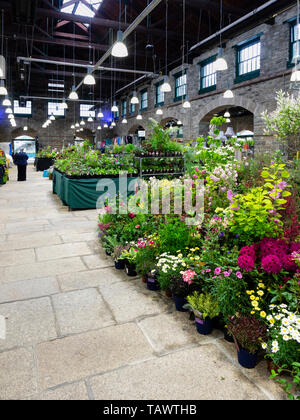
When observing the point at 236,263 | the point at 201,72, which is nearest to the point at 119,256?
the point at 236,263

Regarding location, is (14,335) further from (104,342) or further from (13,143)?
(13,143)

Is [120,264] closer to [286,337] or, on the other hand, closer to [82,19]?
[286,337]

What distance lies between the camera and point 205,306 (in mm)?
2377

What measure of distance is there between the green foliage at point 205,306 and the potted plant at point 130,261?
1.14 m

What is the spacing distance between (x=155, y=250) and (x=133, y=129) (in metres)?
20.1

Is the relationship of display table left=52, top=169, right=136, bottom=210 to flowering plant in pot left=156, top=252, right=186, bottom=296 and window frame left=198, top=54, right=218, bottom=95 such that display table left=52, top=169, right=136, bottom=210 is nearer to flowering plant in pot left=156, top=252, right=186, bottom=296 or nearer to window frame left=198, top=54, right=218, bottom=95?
flowering plant in pot left=156, top=252, right=186, bottom=296

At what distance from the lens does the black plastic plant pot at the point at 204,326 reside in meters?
2.39

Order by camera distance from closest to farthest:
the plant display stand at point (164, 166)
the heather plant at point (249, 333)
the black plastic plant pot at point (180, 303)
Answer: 1. the heather plant at point (249, 333)
2. the black plastic plant pot at point (180, 303)
3. the plant display stand at point (164, 166)

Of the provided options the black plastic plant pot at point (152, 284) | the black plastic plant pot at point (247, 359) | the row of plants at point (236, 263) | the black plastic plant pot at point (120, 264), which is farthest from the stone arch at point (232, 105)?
the black plastic plant pot at point (247, 359)

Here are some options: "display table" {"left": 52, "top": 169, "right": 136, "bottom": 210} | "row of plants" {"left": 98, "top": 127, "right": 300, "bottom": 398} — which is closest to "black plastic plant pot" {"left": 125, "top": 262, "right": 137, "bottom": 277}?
"row of plants" {"left": 98, "top": 127, "right": 300, "bottom": 398}

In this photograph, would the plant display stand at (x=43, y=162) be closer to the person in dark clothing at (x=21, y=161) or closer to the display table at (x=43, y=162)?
the display table at (x=43, y=162)

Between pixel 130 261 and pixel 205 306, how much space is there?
1316 millimetres

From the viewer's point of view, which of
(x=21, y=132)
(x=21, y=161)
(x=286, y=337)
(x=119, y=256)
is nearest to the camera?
(x=286, y=337)

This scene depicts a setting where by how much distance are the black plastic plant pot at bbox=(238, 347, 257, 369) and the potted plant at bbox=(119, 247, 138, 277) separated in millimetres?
1662
